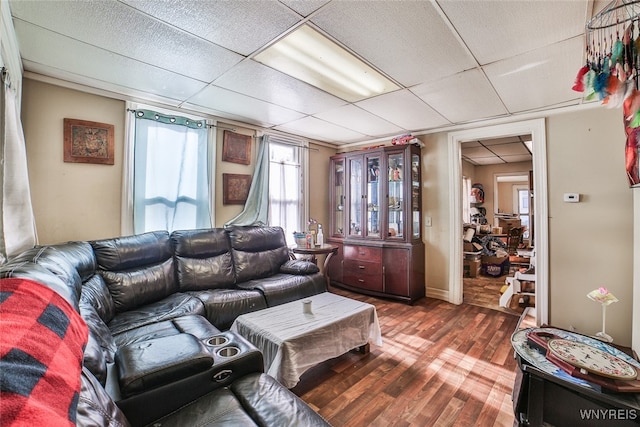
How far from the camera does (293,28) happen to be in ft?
5.45

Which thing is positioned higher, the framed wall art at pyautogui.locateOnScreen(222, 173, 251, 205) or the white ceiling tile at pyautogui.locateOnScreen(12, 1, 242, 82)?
the white ceiling tile at pyautogui.locateOnScreen(12, 1, 242, 82)

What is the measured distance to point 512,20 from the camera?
5.16 feet

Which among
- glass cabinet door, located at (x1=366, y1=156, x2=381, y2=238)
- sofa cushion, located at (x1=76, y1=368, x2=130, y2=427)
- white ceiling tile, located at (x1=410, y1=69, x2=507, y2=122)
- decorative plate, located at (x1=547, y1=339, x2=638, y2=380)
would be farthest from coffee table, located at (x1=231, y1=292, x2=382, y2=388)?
white ceiling tile, located at (x1=410, y1=69, x2=507, y2=122)

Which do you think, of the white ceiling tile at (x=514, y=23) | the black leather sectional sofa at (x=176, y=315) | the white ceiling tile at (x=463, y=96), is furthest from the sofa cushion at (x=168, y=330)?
the white ceiling tile at (x=463, y=96)

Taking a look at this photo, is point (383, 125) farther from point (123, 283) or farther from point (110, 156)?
point (123, 283)

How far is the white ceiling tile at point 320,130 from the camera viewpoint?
3545 mm

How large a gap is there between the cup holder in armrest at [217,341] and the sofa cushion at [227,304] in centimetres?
76

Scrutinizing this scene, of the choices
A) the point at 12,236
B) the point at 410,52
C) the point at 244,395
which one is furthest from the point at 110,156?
the point at 410,52

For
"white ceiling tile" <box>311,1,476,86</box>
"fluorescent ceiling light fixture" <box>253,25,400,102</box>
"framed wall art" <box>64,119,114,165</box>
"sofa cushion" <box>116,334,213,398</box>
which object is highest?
"fluorescent ceiling light fixture" <box>253,25,400,102</box>

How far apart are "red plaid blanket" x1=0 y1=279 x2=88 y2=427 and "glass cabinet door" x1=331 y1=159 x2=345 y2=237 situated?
388 centimetres

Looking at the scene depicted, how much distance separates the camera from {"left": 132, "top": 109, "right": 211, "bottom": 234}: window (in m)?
2.72

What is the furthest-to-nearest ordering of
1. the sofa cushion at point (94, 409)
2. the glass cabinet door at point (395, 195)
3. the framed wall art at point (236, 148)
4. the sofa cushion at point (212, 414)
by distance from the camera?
the glass cabinet door at point (395, 195) < the framed wall art at point (236, 148) < the sofa cushion at point (212, 414) < the sofa cushion at point (94, 409)

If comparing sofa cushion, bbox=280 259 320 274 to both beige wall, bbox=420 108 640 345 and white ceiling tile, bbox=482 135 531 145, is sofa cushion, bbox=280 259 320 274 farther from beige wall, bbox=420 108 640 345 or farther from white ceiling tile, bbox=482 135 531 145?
white ceiling tile, bbox=482 135 531 145

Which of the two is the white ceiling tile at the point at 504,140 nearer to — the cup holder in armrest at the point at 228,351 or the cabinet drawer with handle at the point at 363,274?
the cabinet drawer with handle at the point at 363,274
